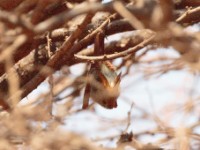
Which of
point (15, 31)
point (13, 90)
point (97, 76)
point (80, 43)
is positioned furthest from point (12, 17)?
point (97, 76)

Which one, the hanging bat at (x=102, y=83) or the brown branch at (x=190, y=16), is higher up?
the brown branch at (x=190, y=16)

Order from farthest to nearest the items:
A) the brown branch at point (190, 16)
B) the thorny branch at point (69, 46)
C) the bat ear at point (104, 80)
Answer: the bat ear at point (104, 80)
the brown branch at point (190, 16)
the thorny branch at point (69, 46)

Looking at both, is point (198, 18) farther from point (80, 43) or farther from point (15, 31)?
point (15, 31)

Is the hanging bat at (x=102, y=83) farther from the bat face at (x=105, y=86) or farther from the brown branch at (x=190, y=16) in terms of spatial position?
the brown branch at (x=190, y=16)

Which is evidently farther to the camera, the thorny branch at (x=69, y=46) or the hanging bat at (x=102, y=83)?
the hanging bat at (x=102, y=83)

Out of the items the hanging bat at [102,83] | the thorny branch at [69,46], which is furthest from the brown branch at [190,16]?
the hanging bat at [102,83]

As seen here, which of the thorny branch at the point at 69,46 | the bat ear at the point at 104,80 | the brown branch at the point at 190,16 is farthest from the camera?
the bat ear at the point at 104,80

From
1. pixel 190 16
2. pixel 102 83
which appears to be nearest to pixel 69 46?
pixel 102 83
